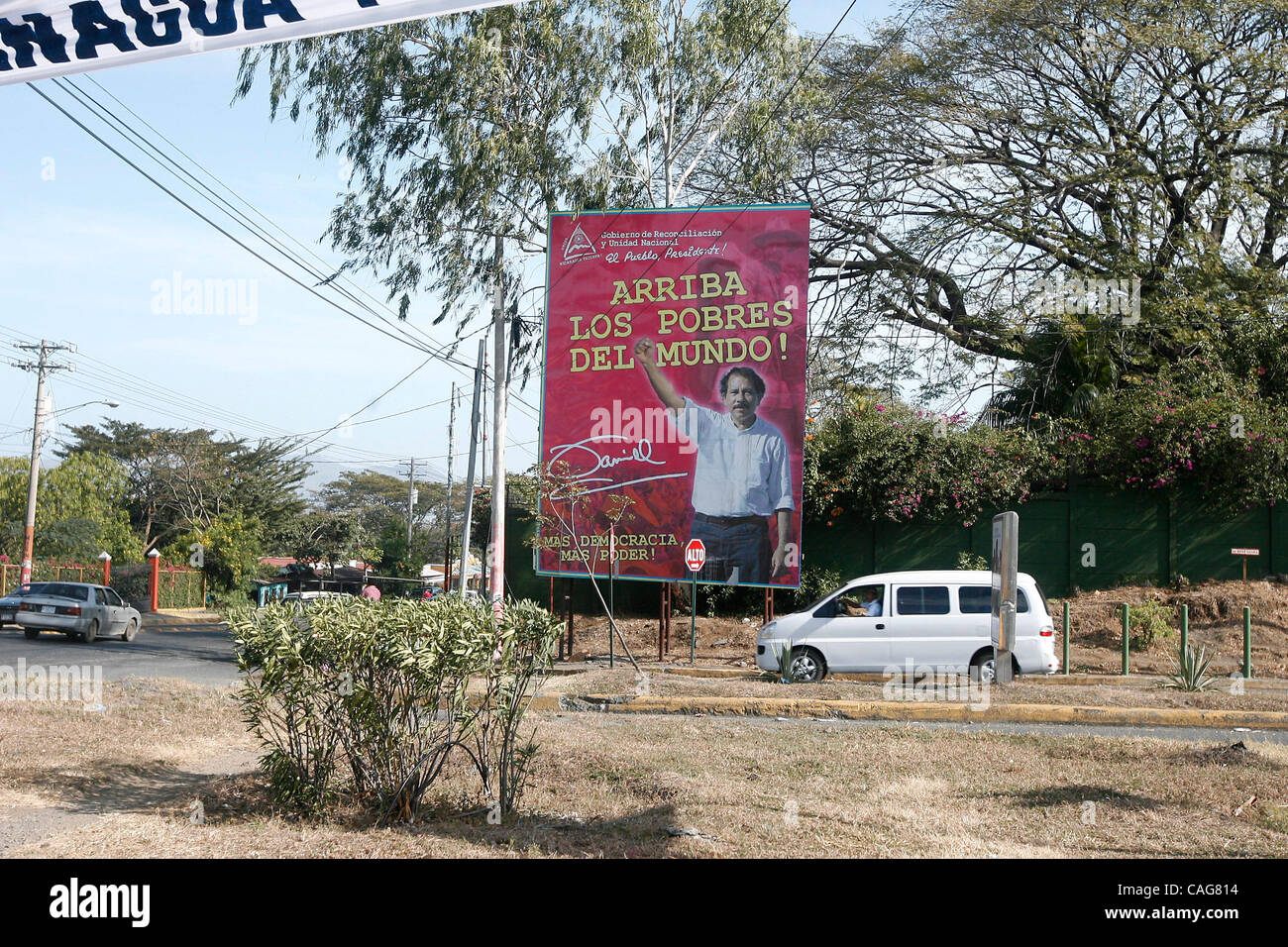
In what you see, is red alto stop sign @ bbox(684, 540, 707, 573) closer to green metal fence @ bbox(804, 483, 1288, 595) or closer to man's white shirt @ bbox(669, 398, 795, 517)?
man's white shirt @ bbox(669, 398, 795, 517)

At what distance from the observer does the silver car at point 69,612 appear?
22844 millimetres

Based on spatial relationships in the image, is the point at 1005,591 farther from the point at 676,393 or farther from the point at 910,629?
the point at 676,393

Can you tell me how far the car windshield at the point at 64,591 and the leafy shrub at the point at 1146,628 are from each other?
21.9 m

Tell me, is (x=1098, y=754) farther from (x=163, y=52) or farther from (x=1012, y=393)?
(x=1012, y=393)

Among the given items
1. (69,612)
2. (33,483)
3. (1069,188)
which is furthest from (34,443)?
(1069,188)

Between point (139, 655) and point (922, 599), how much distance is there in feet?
47.8

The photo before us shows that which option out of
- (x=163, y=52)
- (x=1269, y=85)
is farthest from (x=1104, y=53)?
(x=163, y=52)

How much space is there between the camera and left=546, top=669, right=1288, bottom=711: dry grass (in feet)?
42.4

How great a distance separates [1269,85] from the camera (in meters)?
23.8

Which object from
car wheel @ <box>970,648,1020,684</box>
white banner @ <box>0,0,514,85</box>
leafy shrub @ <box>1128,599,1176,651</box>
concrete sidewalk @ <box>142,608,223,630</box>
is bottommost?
concrete sidewalk @ <box>142,608,223,630</box>

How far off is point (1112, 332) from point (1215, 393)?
2.71m

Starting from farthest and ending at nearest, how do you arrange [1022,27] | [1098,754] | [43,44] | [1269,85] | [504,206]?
[1022,27] < [1269,85] < [504,206] < [1098,754] < [43,44]
